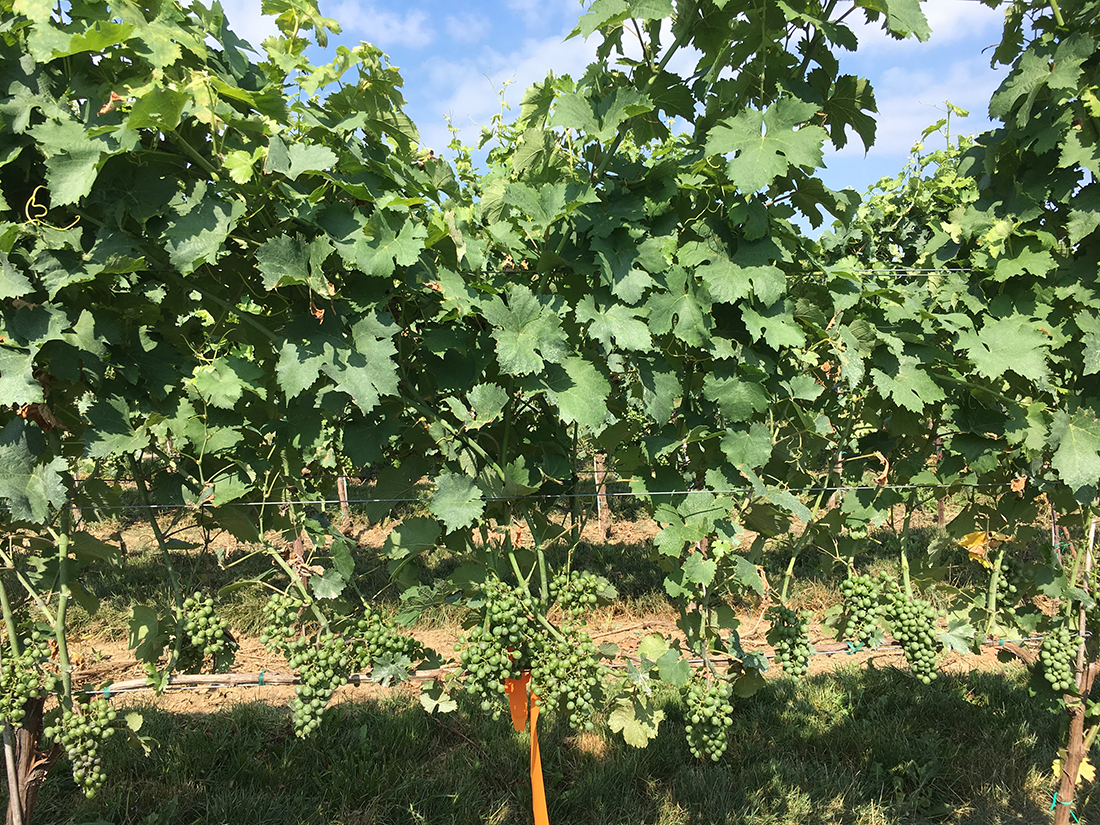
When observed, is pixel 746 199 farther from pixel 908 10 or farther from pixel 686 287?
pixel 908 10

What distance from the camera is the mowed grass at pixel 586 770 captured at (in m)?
3.50

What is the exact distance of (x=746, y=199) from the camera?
1.96 m

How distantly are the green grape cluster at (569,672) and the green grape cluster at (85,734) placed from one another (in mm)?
1238

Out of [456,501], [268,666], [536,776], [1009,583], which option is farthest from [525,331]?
[268,666]

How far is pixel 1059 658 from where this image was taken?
Result: 9.25 ft

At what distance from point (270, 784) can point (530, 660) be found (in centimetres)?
238

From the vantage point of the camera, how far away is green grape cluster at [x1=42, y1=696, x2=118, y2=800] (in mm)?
2082

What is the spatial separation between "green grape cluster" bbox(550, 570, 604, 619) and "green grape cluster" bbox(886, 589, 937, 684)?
1.12 m

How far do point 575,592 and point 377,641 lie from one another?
24.0 inches

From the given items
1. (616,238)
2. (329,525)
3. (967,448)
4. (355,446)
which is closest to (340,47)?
(616,238)

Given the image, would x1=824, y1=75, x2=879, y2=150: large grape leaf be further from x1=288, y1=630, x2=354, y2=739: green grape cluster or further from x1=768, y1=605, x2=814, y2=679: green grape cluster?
x1=288, y1=630, x2=354, y2=739: green grape cluster

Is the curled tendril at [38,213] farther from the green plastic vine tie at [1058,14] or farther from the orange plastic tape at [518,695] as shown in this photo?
the green plastic vine tie at [1058,14]

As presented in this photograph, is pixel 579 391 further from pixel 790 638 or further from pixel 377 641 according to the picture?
pixel 790 638

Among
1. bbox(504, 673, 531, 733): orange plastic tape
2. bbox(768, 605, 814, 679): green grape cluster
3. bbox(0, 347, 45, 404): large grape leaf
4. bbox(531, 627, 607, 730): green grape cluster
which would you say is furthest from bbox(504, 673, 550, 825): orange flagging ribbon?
bbox(0, 347, 45, 404): large grape leaf
